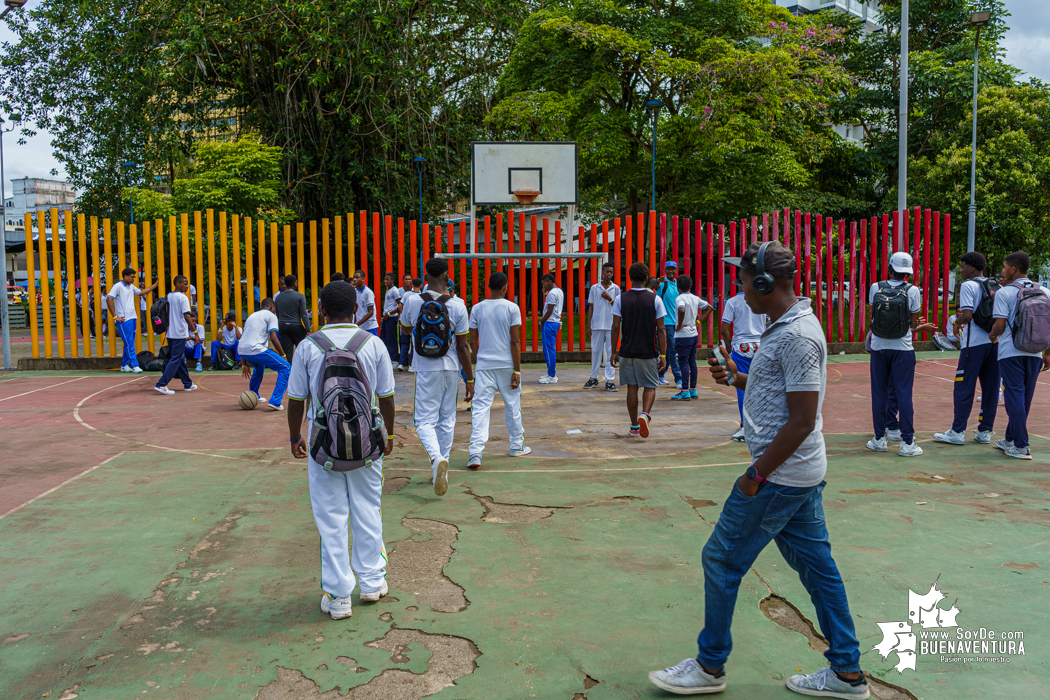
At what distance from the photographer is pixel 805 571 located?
3162 mm

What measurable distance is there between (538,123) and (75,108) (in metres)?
14.3

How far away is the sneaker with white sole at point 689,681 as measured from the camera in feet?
10.2

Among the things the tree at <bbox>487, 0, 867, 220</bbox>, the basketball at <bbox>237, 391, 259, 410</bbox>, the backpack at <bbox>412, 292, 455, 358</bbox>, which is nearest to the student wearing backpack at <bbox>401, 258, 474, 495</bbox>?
the backpack at <bbox>412, 292, 455, 358</bbox>

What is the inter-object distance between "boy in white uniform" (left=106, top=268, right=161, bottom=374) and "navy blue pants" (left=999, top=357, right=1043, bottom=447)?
1339cm

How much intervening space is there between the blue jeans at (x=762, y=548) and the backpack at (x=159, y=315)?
12.9 m

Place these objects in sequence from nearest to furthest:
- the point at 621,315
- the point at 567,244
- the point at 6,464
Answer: the point at 6,464 < the point at 621,315 < the point at 567,244

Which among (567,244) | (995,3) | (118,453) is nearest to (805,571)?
(118,453)

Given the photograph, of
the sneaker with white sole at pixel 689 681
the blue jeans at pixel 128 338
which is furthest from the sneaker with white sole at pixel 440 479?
the blue jeans at pixel 128 338

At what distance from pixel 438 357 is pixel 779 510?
155 inches

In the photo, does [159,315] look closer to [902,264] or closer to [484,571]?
[484,571]

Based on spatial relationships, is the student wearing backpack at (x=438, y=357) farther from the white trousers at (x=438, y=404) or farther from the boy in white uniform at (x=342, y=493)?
the boy in white uniform at (x=342, y=493)

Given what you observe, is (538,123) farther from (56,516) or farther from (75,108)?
(56,516)

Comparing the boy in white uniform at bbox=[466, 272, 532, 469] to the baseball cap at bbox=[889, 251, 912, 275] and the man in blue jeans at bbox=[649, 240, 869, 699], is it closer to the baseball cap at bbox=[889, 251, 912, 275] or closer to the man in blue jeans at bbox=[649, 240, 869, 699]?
the baseball cap at bbox=[889, 251, 912, 275]

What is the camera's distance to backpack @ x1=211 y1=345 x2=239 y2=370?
1478 centimetres
